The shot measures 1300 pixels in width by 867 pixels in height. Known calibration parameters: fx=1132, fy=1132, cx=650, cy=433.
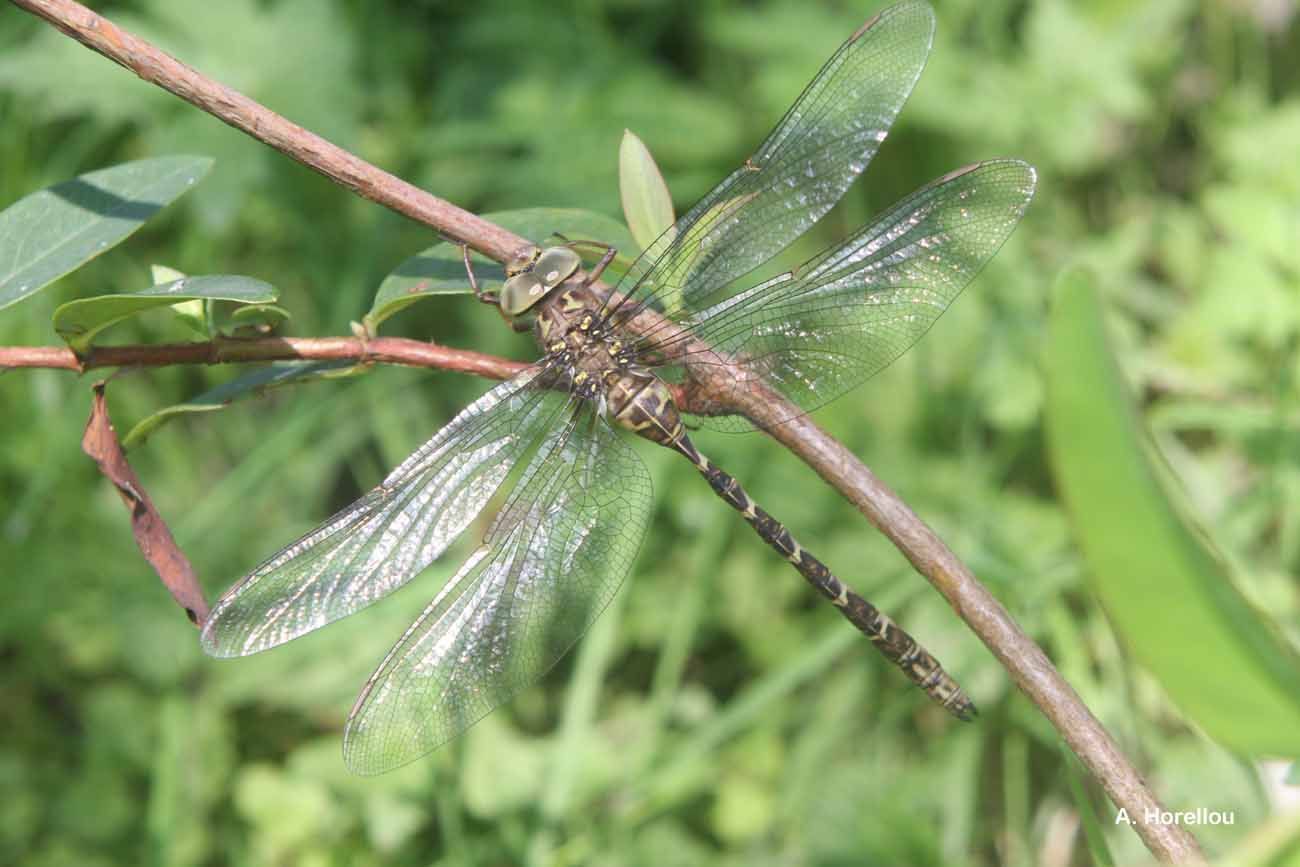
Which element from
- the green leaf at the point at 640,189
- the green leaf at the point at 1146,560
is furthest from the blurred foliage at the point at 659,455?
the green leaf at the point at 1146,560

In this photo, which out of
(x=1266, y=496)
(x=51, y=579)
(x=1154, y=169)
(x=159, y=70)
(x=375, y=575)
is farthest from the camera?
(x=1154, y=169)

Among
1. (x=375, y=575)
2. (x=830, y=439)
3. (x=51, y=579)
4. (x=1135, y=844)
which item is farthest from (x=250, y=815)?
(x=830, y=439)

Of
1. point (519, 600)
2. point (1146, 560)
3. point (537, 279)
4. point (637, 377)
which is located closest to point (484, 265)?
point (537, 279)

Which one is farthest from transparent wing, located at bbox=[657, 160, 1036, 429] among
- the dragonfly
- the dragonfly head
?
the dragonfly head

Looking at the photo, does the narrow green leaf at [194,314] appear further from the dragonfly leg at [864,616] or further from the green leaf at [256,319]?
the dragonfly leg at [864,616]

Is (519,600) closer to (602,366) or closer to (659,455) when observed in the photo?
(602,366)

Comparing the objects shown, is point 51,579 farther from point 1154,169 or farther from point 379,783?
point 1154,169
